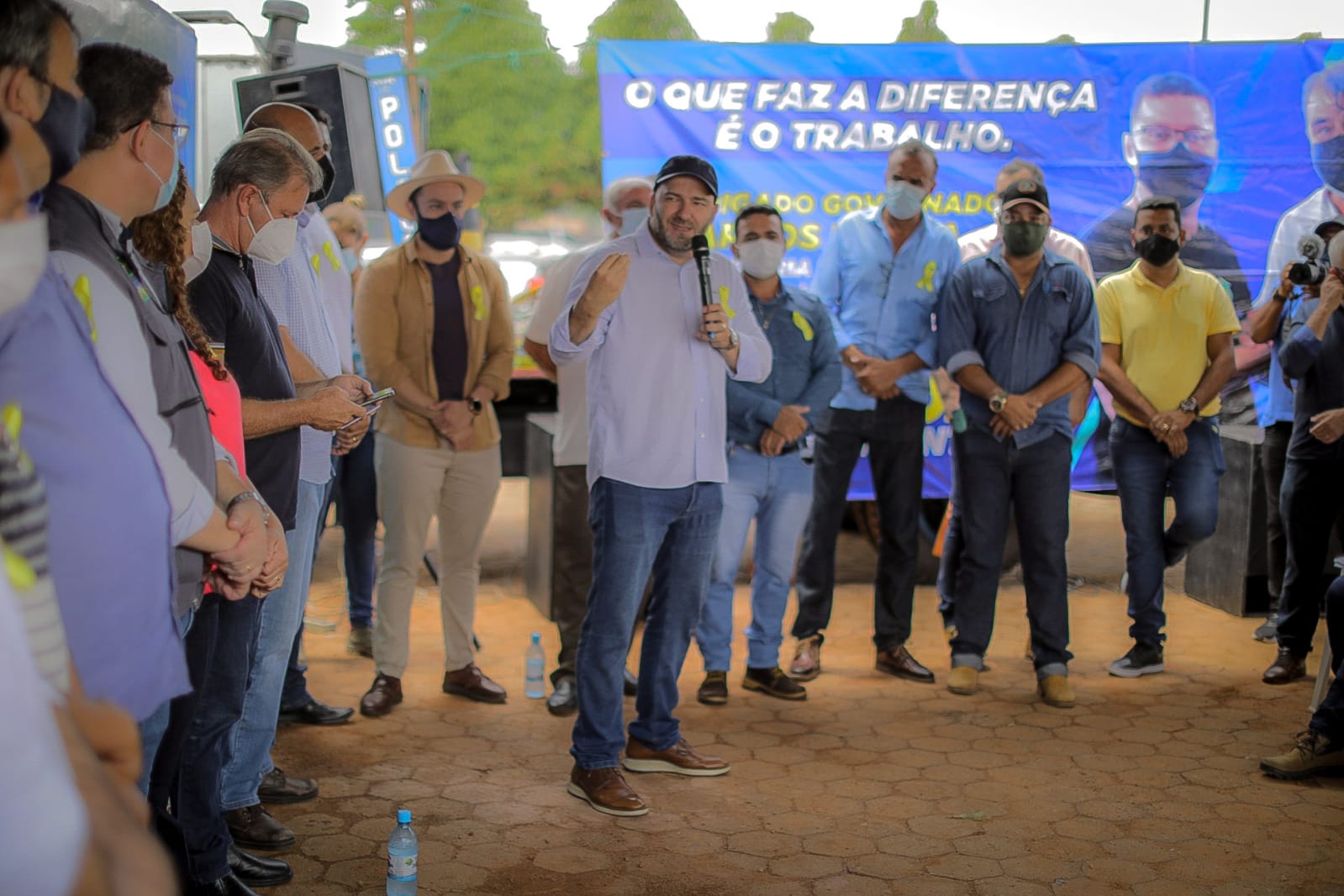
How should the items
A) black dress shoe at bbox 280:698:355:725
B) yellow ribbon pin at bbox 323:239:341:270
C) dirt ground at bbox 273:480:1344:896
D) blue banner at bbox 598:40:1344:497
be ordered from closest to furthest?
dirt ground at bbox 273:480:1344:896
yellow ribbon pin at bbox 323:239:341:270
black dress shoe at bbox 280:698:355:725
blue banner at bbox 598:40:1344:497

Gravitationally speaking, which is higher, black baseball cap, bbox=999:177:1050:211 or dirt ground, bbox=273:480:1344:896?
black baseball cap, bbox=999:177:1050:211

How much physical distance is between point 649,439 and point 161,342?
1829 mm

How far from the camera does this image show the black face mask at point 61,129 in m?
1.44

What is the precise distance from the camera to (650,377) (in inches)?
149

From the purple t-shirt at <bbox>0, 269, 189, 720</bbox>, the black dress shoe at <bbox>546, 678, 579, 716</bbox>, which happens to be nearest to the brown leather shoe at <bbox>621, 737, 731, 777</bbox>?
the black dress shoe at <bbox>546, 678, 579, 716</bbox>

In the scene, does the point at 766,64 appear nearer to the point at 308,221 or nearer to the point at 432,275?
the point at 432,275

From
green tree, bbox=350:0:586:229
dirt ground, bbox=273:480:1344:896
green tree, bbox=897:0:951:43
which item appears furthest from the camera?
green tree, bbox=350:0:586:229

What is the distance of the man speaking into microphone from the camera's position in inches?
147

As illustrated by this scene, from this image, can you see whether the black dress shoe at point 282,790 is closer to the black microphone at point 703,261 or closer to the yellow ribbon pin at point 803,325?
the black microphone at point 703,261

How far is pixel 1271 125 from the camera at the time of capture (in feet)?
22.6

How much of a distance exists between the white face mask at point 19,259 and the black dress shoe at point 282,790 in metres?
2.90

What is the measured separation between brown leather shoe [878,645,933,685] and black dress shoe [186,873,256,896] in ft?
9.98

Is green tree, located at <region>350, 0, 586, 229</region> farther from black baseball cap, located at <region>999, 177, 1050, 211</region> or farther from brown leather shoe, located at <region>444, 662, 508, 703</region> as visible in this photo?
brown leather shoe, located at <region>444, 662, 508, 703</region>

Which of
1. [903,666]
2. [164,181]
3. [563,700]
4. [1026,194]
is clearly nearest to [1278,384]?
[1026,194]
